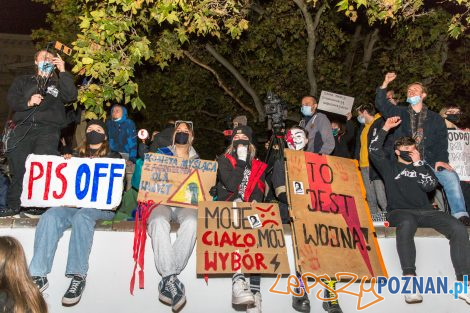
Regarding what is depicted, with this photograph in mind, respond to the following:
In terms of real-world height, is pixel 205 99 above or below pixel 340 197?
above

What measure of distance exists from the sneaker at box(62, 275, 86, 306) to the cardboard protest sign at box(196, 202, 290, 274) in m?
1.27

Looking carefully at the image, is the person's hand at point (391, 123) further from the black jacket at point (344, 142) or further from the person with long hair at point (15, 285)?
the person with long hair at point (15, 285)

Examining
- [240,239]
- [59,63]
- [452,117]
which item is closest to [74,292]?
[240,239]

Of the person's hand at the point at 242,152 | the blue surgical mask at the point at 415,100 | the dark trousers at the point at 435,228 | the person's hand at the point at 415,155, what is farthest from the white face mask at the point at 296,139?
the blue surgical mask at the point at 415,100

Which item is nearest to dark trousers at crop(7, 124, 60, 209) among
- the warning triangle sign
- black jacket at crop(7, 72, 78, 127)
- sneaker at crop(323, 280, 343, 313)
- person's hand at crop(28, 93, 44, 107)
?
black jacket at crop(7, 72, 78, 127)

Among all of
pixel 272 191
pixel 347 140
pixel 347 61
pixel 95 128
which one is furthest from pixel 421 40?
pixel 95 128

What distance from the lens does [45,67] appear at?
727cm

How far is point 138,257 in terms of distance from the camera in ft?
21.7

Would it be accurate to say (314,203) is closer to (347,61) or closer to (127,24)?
(127,24)

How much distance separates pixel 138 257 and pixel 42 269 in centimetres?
101

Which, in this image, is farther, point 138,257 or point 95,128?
point 95,128

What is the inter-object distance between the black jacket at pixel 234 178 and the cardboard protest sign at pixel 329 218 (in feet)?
1.72

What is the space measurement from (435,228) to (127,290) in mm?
3662

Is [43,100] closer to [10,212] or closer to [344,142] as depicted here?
[10,212]
